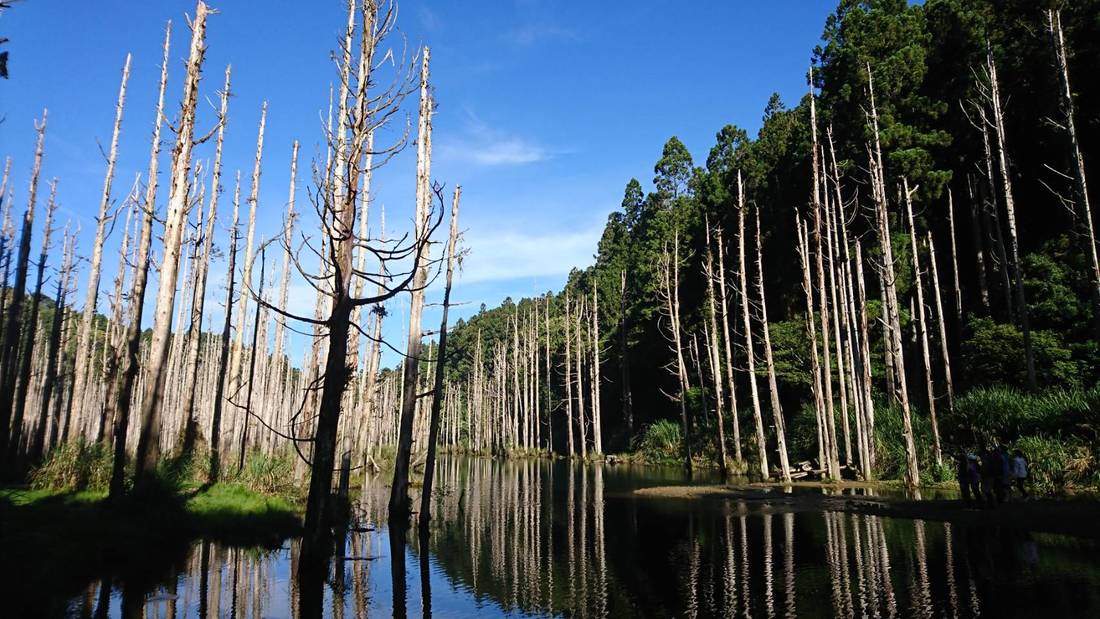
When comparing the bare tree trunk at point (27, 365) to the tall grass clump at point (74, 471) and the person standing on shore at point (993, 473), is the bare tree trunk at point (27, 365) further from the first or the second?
the person standing on shore at point (993, 473)

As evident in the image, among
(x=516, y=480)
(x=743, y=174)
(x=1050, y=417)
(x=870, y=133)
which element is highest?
(x=743, y=174)

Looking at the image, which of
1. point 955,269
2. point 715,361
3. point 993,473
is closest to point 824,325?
point 715,361

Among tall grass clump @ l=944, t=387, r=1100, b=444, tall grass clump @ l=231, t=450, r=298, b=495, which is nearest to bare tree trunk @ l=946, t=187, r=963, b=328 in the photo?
tall grass clump @ l=944, t=387, r=1100, b=444

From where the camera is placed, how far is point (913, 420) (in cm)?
2491

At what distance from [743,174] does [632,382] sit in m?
21.2

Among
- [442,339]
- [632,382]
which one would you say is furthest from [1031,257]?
[632,382]

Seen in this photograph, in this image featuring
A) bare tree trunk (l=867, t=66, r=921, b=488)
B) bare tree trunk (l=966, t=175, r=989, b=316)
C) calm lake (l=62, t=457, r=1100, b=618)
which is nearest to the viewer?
calm lake (l=62, t=457, r=1100, b=618)

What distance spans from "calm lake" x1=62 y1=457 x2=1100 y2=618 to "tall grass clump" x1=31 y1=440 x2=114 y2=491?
4280 millimetres

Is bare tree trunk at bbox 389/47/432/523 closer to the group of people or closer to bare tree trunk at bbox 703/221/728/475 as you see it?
Answer: the group of people

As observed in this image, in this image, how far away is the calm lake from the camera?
8312mm

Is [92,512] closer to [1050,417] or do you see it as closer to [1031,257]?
[1050,417]

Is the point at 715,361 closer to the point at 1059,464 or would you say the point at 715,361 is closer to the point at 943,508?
the point at 1059,464

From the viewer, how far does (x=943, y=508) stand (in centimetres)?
1684

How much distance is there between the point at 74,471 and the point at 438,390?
8.39 meters
